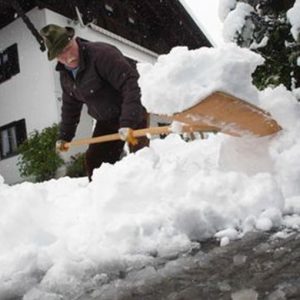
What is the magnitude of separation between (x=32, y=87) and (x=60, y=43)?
28.4 feet

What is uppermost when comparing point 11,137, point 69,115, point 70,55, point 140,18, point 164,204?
point 140,18

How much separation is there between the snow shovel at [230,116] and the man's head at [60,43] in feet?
4.02

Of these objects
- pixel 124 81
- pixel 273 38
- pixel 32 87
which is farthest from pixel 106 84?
pixel 32 87

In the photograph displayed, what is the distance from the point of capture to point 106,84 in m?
3.77

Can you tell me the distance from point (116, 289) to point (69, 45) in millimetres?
2250

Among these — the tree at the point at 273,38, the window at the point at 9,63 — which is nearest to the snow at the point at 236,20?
the tree at the point at 273,38

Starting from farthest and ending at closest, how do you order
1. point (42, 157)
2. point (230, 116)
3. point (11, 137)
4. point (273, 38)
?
point (11, 137), point (42, 157), point (273, 38), point (230, 116)

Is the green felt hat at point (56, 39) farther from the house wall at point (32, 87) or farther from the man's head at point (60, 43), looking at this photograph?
the house wall at point (32, 87)

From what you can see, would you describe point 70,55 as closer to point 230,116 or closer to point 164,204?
point 230,116

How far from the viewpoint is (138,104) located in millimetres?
3498

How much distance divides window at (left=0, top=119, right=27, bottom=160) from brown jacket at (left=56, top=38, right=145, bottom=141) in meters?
8.38

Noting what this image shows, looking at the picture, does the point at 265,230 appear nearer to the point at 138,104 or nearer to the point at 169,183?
the point at 169,183

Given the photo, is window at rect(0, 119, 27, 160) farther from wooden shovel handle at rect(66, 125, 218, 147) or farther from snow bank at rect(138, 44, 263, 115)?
snow bank at rect(138, 44, 263, 115)

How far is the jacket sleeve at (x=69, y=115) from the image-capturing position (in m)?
4.16
